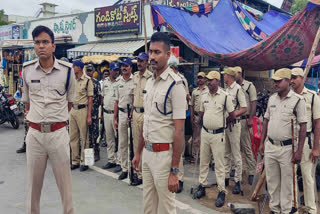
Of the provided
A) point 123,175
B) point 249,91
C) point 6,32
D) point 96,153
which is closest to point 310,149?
point 249,91

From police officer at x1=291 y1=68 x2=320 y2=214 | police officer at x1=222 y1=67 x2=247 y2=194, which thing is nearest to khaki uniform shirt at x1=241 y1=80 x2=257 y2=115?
police officer at x1=222 y1=67 x2=247 y2=194

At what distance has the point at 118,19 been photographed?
12.8 m

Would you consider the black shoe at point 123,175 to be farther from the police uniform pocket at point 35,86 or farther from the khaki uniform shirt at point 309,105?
the khaki uniform shirt at point 309,105

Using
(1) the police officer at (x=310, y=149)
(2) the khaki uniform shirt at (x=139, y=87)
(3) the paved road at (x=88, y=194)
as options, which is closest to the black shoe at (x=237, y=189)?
(3) the paved road at (x=88, y=194)

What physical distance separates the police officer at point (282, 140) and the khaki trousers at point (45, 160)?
2.54 meters

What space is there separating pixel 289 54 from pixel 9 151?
21.6ft

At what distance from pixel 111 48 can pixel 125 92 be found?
7.44 m

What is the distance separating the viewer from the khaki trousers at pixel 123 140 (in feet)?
17.9

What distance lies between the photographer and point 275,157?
12.6 ft

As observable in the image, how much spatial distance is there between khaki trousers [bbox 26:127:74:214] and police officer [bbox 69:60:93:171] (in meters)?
2.53

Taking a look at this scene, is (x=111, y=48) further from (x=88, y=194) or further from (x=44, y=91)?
(x=44, y=91)

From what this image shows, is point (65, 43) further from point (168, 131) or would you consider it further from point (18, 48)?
point (168, 131)

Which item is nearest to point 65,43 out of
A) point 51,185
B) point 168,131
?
point 51,185

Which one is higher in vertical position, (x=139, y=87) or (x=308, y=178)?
(x=139, y=87)
